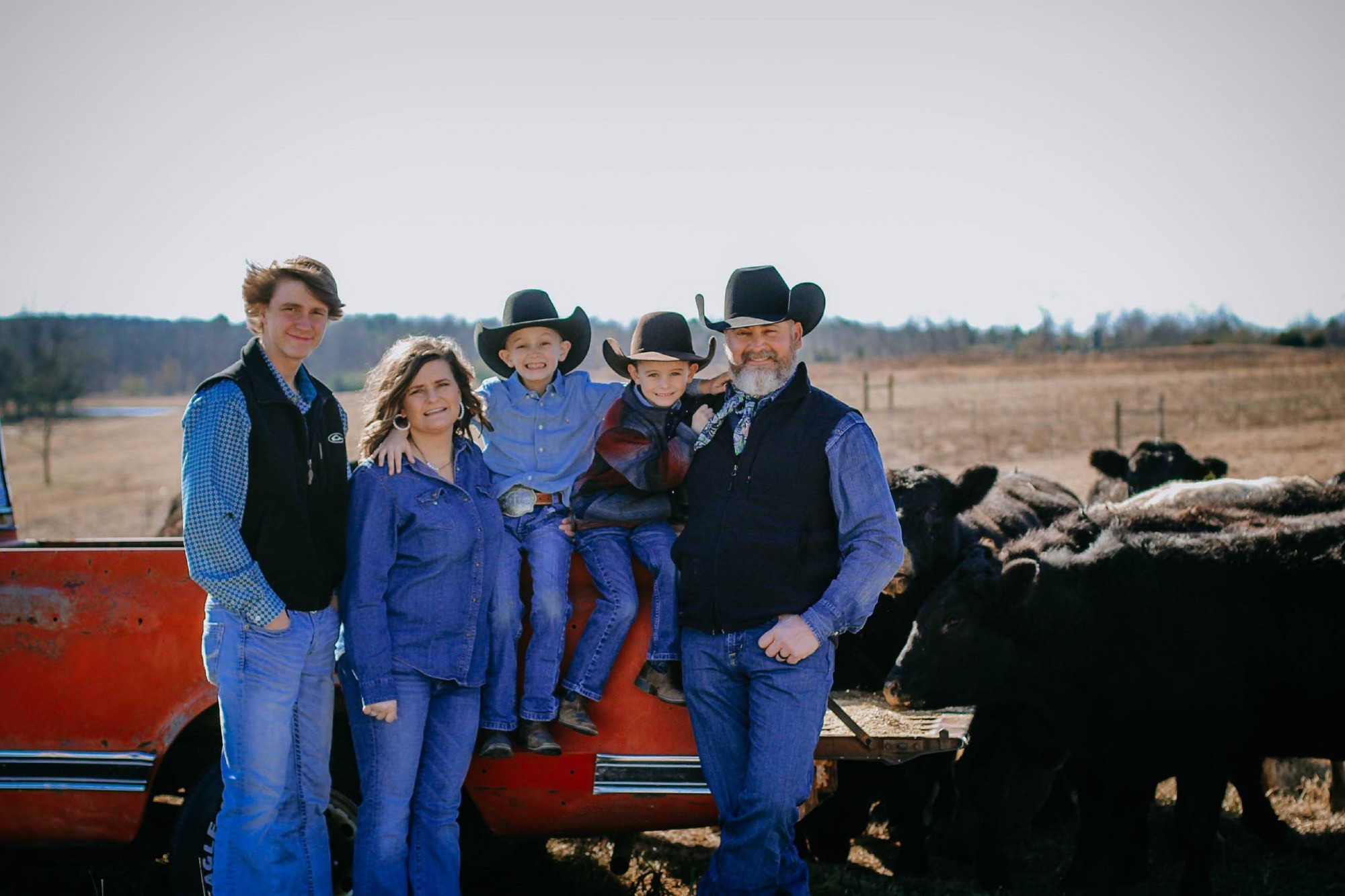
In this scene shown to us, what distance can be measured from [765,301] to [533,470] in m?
1.34

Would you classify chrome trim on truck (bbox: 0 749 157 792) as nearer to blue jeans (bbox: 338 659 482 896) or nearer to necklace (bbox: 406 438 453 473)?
blue jeans (bbox: 338 659 482 896)

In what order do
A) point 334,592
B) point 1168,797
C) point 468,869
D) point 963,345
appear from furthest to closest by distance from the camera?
point 963,345, point 1168,797, point 468,869, point 334,592

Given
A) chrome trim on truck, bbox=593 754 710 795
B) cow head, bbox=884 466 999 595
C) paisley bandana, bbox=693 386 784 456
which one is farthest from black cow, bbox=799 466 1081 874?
paisley bandana, bbox=693 386 784 456

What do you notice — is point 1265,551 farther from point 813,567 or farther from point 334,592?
point 334,592

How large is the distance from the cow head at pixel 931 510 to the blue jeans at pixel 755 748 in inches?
129

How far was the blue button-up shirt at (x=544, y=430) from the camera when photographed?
4.34m

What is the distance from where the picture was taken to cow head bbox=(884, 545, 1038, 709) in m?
5.58

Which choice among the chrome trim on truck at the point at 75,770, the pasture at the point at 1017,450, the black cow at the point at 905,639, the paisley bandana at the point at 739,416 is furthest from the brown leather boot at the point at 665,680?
the black cow at the point at 905,639

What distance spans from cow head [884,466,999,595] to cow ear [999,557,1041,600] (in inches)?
35.1

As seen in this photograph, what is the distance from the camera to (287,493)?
3.45 meters

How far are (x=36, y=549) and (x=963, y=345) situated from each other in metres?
110

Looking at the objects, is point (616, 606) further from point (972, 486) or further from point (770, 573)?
point (972, 486)

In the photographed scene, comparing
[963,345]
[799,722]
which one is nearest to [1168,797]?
[799,722]

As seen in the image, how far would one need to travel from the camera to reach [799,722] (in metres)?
3.48
